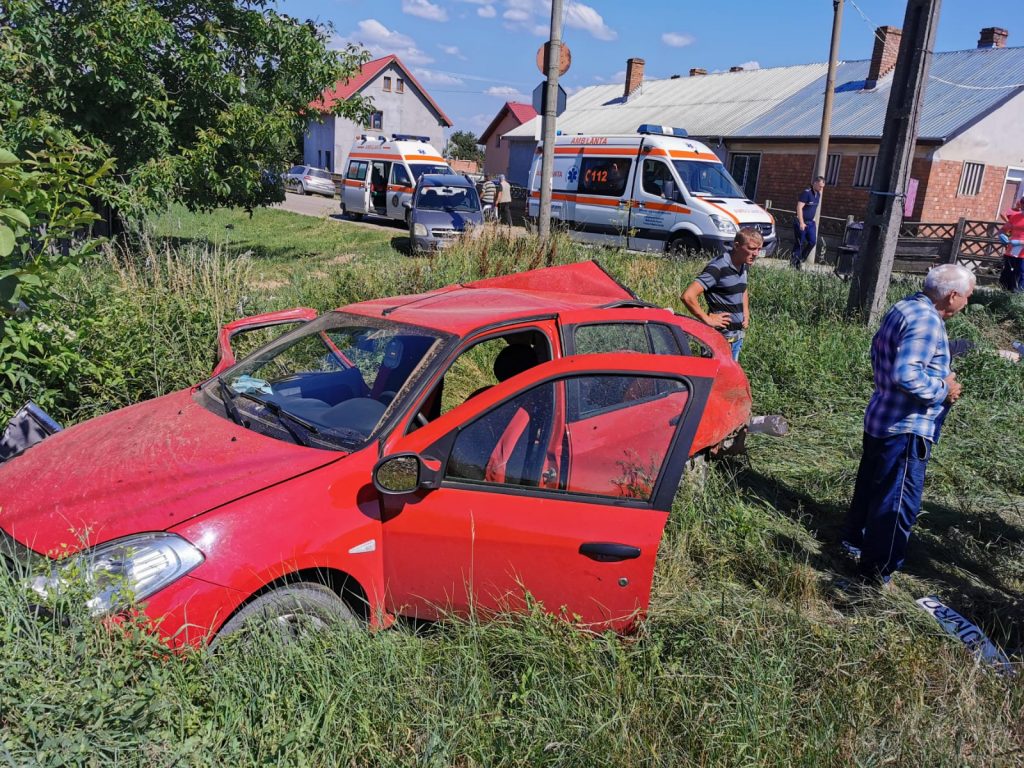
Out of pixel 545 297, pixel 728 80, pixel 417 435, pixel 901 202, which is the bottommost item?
pixel 417 435

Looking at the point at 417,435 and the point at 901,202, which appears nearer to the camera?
the point at 417,435

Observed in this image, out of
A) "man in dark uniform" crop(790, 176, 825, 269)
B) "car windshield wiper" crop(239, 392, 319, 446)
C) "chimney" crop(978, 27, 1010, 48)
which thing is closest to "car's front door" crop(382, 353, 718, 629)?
"car windshield wiper" crop(239, 392, 319, 446)

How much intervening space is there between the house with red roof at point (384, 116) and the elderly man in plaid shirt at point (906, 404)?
5081 centimetres

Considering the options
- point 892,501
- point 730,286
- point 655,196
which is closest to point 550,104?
point 730,286

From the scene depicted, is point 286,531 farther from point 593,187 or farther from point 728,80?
point 728,80

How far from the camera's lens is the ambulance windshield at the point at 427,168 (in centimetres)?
2238

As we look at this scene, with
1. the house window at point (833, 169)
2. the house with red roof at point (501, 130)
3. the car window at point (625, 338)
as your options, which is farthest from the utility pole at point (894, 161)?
the house with red roof at point (501, 130)

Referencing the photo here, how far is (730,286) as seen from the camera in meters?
6.12

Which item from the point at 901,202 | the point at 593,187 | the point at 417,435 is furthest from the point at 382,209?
the point at 417,435

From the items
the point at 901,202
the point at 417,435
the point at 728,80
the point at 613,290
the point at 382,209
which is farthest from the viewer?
the point at 728,80

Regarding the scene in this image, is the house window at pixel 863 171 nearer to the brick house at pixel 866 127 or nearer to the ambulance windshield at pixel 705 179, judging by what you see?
the brick house at pixel 866 127

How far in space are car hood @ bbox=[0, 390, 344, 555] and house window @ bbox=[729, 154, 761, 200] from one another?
27512 millimetres

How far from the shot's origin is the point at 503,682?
9.14 feet

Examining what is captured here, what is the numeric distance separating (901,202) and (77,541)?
326 inches
